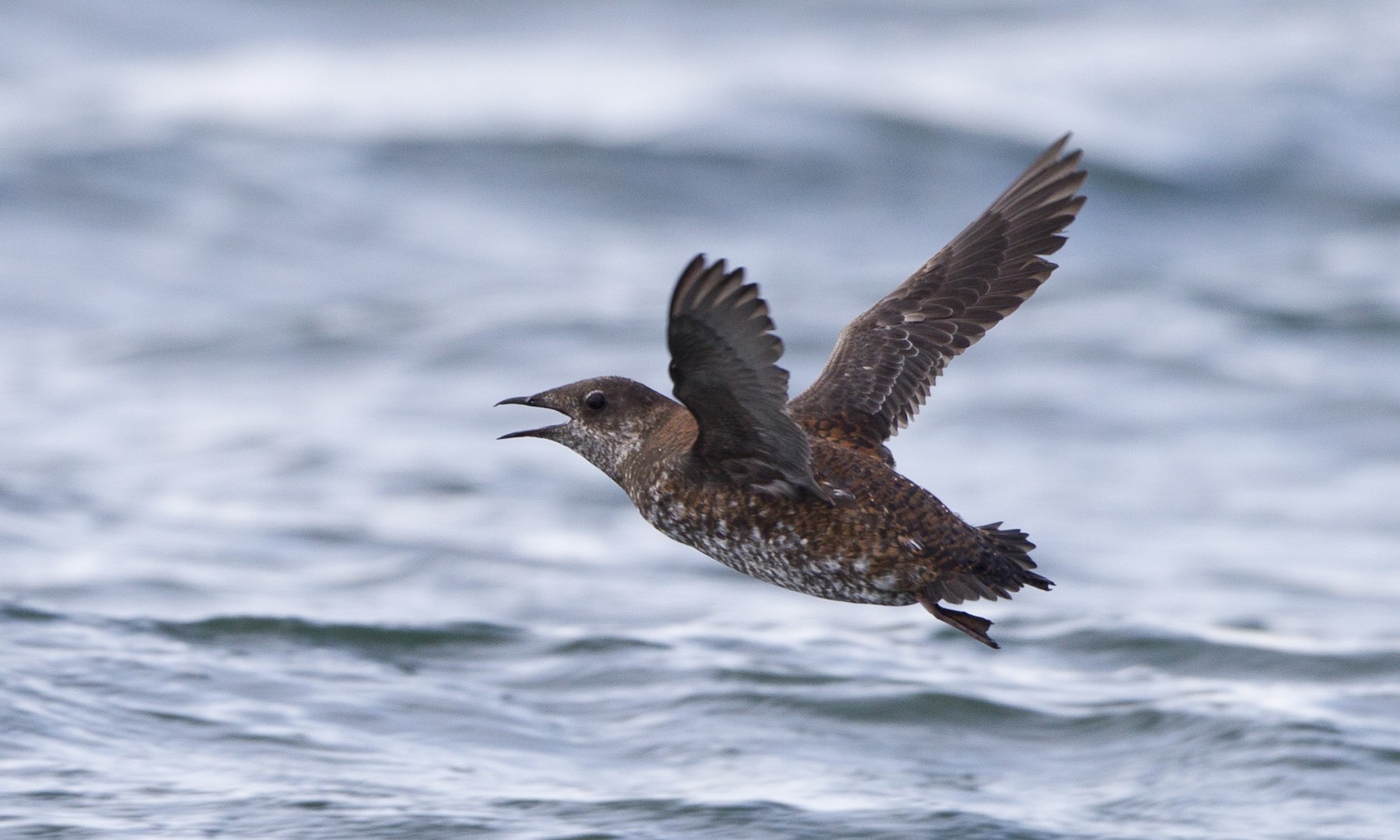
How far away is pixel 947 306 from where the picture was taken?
22.1ft

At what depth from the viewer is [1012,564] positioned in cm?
577

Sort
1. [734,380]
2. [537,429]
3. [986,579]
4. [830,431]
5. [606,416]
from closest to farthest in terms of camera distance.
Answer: [734,380]
[986,579]
[537,429]
[606,416]
[830,431]

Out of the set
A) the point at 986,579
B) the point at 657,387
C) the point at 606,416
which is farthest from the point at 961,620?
the point at 657,387

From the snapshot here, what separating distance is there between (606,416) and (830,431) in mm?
725

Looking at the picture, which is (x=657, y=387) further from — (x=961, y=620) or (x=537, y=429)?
(x=961, y=620)

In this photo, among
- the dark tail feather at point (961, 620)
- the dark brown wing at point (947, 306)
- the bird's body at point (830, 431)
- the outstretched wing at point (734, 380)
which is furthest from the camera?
the dark brown wing at point (947, 306)

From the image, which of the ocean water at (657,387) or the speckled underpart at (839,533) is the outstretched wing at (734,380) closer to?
the speckled underpart at (839,533)

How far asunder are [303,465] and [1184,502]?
6.22m

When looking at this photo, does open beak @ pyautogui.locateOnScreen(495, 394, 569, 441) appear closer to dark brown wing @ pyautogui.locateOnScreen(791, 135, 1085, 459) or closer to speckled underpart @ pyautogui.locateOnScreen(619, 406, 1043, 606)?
speckled underpart @ pyautogui.locateOnScreen(619, 406, 1043, 606)

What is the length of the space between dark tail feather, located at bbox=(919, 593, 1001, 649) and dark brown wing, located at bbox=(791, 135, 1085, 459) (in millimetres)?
855

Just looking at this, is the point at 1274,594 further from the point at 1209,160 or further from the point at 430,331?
the point at 1209,160

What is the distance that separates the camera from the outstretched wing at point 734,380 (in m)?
4.93

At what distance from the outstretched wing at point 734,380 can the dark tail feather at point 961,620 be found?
1.50 ft

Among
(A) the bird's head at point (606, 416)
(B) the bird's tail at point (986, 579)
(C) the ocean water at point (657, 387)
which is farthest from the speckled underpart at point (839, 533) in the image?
(C) the ocean water at point (657, 387)
